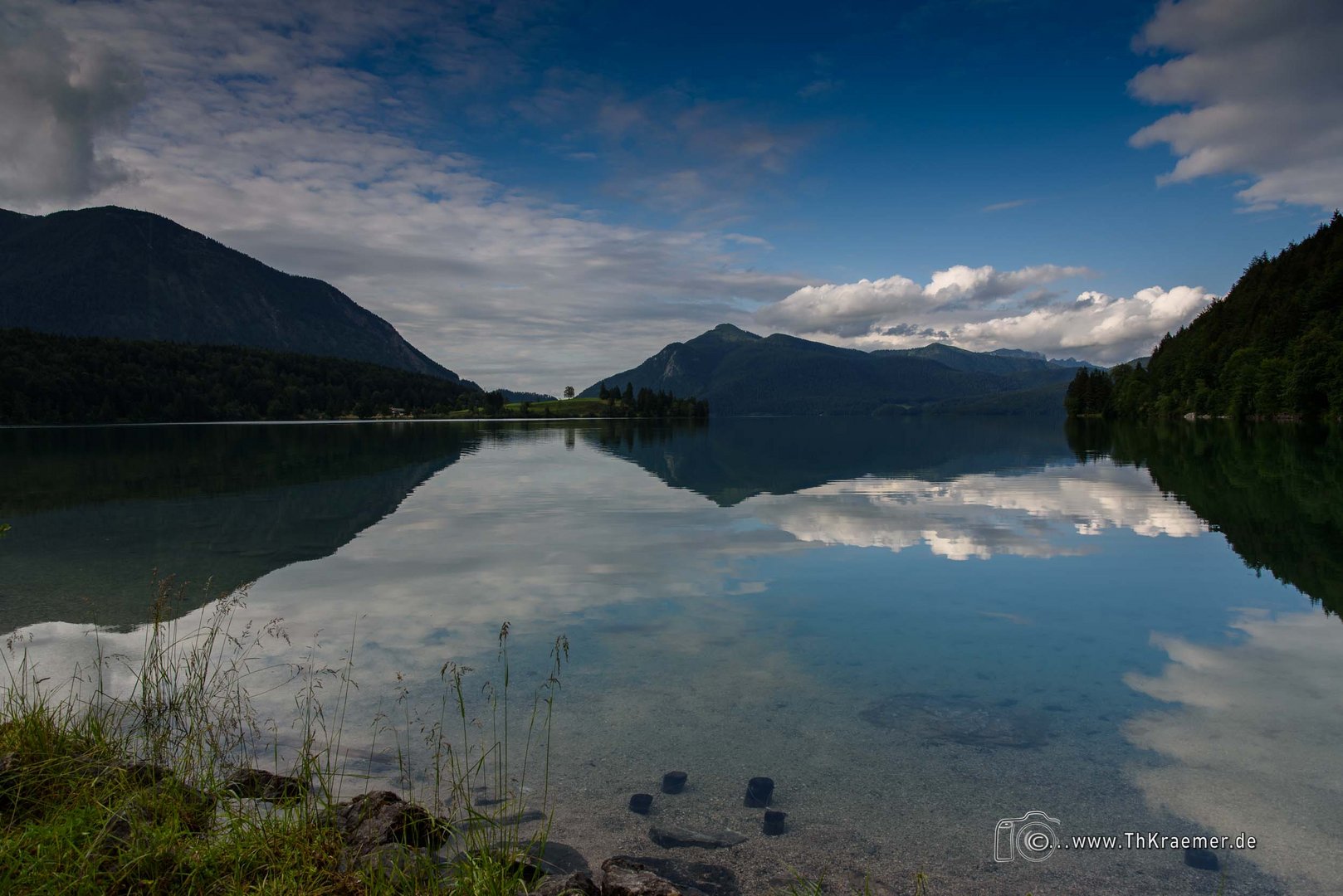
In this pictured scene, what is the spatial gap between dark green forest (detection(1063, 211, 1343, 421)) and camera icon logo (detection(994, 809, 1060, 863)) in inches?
4991

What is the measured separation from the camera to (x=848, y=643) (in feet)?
47.6

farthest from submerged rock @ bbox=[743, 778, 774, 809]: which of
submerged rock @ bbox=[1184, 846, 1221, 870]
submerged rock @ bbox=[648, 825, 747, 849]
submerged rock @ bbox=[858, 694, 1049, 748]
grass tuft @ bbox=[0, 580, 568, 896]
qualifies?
submerged rock @ bbox=[1184, 846, 1221, 870]

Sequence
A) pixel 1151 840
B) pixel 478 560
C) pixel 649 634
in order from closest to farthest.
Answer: pixel 1151 840
pixel 649 634
pixel 478 560

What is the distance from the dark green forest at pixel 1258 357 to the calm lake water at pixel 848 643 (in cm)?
9594

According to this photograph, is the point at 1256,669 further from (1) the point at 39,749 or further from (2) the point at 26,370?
(2) the point at 26,370

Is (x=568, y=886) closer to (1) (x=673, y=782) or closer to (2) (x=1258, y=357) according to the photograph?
(1) (x=673, y=782)

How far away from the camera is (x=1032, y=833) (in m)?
7.88

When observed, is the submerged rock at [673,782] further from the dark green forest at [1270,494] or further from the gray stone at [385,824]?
the dark green forest at [1270,494]

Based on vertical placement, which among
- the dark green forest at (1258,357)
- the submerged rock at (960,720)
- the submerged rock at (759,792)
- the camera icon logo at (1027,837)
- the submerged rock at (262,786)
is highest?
the dark green forest at (1258,357)

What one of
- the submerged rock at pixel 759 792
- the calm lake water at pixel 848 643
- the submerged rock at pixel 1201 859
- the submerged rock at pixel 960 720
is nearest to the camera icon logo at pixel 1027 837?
the calm lake water at pixel 848 643

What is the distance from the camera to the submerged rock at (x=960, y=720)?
33.2 feet

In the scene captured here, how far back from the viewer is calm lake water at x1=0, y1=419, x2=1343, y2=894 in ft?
26.4

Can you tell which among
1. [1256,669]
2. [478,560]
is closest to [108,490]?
[478,560]

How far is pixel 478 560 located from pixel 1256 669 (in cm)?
1953
